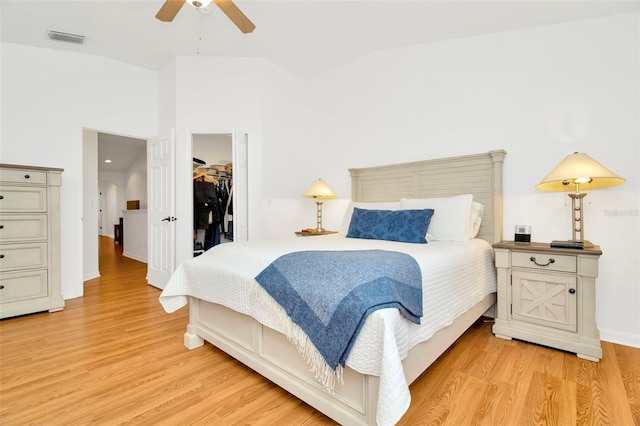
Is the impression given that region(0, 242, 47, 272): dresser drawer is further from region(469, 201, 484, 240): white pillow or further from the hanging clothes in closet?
region(469, 201, 484, 240): white pillow

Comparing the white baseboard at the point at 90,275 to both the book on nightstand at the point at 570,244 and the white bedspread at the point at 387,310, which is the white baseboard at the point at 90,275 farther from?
the book on nightstand at the point at 570,244

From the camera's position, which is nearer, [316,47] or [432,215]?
[432,215]

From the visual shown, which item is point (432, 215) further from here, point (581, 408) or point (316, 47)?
point (316, 47)

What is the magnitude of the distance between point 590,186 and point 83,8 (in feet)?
14.8

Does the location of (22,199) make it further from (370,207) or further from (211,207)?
(370,207)

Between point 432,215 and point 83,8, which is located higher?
point 83,8

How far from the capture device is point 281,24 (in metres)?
3.02

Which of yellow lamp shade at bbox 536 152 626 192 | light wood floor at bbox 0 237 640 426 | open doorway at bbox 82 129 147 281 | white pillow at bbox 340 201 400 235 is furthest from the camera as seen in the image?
open doorway at bbox 82 129 147 281

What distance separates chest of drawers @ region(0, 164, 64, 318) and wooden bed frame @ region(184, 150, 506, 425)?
1819 millimetres

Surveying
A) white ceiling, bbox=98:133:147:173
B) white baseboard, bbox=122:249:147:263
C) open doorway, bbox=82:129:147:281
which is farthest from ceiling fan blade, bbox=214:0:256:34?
white baseboard, bbox=122:249:147:263

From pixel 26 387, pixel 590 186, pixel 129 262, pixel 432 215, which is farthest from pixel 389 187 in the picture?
pixel 129 262

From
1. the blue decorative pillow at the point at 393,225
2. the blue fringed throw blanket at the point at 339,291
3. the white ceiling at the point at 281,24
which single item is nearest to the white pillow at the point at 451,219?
the blue decorative pillow at the point at 393,225

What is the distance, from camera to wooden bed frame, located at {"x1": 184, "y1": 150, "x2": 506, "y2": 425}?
130 centimetres

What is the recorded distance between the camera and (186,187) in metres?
3.67
